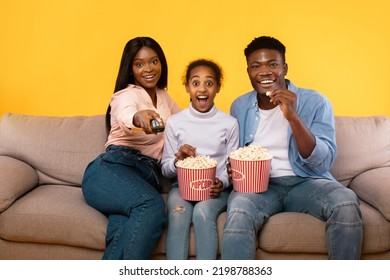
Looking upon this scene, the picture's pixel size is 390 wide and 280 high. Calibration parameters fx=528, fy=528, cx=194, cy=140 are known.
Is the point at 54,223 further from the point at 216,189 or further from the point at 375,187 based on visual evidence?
the point at 375,187

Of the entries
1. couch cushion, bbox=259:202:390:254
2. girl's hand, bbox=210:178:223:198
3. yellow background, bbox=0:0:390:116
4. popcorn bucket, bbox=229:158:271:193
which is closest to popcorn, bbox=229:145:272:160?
Answer: popcorn bucket, bbox=229:158:271:193

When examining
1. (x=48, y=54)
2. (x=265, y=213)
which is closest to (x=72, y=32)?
(x=48, y=54)

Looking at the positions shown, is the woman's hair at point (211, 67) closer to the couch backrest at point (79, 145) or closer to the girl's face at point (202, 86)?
the girl's face at point (202, 86)

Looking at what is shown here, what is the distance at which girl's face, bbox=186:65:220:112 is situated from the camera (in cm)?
231

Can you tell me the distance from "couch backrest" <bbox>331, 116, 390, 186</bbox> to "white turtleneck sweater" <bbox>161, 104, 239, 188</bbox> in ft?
2.03

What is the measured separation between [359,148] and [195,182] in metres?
1.01

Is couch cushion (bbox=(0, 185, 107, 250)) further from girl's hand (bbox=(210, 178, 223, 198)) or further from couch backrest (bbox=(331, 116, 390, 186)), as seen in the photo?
couch backrest (bbox=(331, 116, 390, 186))

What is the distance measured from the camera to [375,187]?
2.36 m

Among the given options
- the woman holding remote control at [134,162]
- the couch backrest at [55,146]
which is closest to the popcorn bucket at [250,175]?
the woman holding remote control at [134,162]

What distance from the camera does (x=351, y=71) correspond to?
3.16 m

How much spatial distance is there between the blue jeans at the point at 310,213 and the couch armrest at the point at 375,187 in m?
0.20

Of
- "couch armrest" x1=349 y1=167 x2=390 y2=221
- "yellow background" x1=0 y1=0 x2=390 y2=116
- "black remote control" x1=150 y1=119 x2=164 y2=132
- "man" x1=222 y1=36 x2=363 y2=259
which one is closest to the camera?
"black remote control" x1=150 y1=119 x2=164 y2=132

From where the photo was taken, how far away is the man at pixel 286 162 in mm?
2002

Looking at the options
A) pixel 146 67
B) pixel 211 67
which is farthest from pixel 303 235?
pixel 146 67
